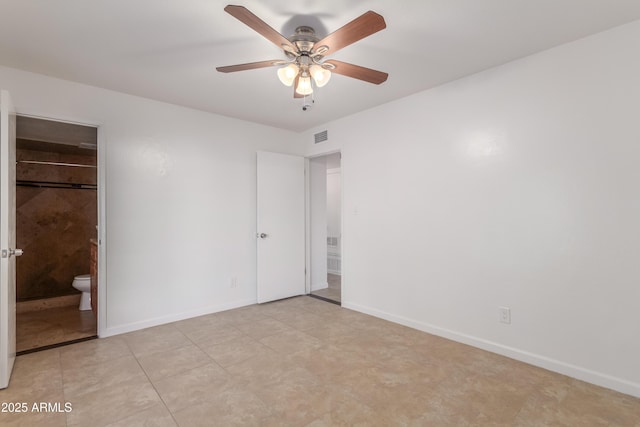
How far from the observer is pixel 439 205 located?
307cm

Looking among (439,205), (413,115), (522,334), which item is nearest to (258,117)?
(413,115)

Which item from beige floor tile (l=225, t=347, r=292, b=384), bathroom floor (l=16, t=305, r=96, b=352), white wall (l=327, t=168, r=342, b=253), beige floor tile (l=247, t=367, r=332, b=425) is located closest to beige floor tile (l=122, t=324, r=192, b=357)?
bathroom floor (l=16, t=305, r=96, b=352)

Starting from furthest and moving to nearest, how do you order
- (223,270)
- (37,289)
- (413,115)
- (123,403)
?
(37,289) < (223,270) < (413,115) < (123,403)

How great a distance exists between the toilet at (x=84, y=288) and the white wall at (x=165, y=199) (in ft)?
3.39

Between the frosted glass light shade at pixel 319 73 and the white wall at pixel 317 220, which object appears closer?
the frosted glass light shade at pixel 319 73

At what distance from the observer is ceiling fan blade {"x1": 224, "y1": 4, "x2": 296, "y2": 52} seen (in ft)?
4.79

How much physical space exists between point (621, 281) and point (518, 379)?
3.12 ft

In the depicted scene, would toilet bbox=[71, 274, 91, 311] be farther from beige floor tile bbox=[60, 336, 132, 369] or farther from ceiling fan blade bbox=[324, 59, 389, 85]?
ceiling fan blade bbox=[324, 59, 389, 85]

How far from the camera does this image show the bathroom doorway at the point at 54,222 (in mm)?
3729

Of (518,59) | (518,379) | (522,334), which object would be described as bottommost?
(518,379)

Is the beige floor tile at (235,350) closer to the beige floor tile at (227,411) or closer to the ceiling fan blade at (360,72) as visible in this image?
the beige floor tile at (227,411)

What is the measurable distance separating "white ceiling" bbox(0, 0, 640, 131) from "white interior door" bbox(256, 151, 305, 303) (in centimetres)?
134

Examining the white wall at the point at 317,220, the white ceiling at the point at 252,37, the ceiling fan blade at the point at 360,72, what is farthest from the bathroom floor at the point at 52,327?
the ceiling fan blade at the point at 360,72

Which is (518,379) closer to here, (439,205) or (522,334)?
(522,334)
